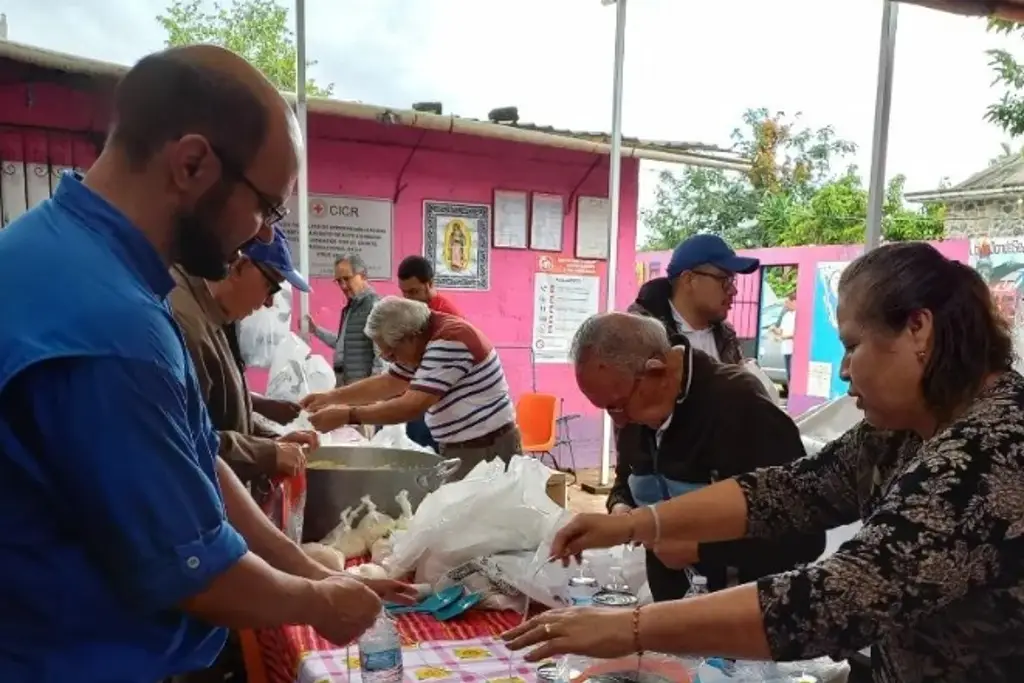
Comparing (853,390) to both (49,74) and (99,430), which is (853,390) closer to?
(99,430)

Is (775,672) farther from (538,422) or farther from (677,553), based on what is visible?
(538,422)

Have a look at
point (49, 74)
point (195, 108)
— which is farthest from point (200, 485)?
point (49, 74)

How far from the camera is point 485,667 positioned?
149 centimetres

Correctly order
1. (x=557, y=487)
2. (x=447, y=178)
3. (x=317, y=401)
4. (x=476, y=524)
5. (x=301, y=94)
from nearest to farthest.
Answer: (x=476, y=524) → (x=557, y=487) → (x=317, y=401) → (x=301, y=94) → (x=447, y=178)

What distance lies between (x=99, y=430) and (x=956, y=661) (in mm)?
1130

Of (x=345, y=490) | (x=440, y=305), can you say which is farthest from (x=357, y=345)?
(x=345, y=490)

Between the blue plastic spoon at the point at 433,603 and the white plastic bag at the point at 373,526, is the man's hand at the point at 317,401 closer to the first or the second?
the white plastic bag at the point at 373,526

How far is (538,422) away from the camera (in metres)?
6.28

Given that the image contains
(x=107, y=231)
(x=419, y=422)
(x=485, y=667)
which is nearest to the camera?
(x=107, y=231)

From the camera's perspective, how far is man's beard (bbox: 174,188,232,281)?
3.27ft

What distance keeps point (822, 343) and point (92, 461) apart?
8.32 meters

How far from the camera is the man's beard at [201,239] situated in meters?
1.00

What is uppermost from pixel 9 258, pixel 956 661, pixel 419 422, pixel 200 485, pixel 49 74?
pixel 49 74

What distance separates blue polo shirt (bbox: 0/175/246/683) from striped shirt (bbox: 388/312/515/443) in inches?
88.2
